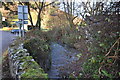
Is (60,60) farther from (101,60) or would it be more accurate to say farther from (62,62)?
(101,60)

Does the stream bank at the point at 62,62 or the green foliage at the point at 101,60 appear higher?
the green foliage at the point at 101,60

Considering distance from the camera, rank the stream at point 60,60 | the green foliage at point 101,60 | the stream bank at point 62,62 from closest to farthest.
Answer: the green foliage at point 101,60
the stream bank at point 62,62
the stream at point 60,60

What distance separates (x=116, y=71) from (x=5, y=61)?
2.75 meters

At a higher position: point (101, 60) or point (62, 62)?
point (101, 60)

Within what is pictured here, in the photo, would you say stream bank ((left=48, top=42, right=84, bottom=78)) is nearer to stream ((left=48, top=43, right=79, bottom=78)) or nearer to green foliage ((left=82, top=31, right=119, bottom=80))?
stream ((left=48, top=43, right=79, bottom=78))

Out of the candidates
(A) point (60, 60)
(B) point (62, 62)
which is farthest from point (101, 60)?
(A) point (60, 60)

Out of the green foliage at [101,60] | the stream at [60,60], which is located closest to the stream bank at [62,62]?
the stream at [60,60]

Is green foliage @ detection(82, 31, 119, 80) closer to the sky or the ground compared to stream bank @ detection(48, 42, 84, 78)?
closer to the sky

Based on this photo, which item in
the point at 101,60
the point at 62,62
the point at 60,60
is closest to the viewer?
the point at 101,60

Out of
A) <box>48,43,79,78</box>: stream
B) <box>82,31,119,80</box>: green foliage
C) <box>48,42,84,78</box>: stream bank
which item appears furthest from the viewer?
<box>48,43,79,78</box>: stream

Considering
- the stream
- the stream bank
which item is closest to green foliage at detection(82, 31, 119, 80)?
the stream bank

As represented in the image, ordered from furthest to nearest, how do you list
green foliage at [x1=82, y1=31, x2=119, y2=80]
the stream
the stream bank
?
the stream < the stream bank < green foliage at [x1=82, y1=31, x2=119, y2=80]

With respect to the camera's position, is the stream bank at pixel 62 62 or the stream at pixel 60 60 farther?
the stream at pixel 60 60

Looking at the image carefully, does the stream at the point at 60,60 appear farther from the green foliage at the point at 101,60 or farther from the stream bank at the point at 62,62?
the green foliage at the point at 101,60
